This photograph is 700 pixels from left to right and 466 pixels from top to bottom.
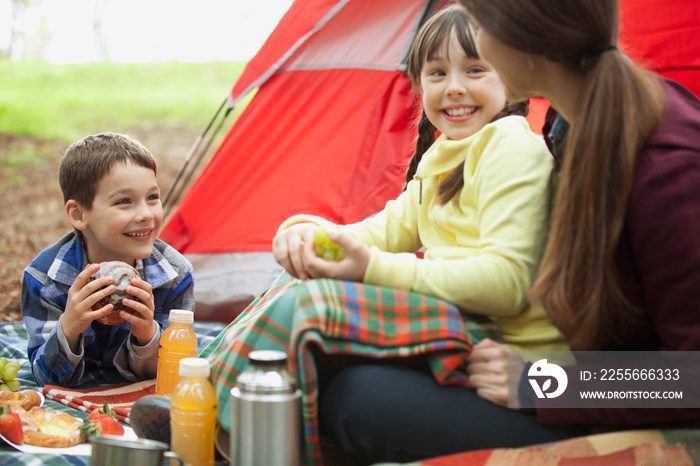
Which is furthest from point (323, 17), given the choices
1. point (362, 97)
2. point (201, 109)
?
point (201, 109)

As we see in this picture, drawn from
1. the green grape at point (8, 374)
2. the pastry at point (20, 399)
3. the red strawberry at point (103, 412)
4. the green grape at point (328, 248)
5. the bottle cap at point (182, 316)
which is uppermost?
the green grape at point (328, 248)

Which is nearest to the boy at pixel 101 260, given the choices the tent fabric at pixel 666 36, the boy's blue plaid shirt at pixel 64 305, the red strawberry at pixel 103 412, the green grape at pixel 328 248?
the boy's blue plaid shirt at pixel 64 305

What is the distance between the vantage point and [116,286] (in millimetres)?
1719

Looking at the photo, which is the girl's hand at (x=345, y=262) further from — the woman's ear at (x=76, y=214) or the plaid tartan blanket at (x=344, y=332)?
the woman's ear at (x=76, y=214)

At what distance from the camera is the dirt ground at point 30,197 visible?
3775mm

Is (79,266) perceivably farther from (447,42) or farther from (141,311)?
(447,42)

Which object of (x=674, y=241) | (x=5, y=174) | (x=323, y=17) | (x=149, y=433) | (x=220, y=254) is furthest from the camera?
(x=5, y=174)

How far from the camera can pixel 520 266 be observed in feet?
4.09

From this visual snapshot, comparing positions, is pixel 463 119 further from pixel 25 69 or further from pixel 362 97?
pixel 25 69

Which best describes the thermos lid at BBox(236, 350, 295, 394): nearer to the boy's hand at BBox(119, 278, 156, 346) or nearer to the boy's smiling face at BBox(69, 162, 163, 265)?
the boy's hand at BBox(119, 278, 156, 346)

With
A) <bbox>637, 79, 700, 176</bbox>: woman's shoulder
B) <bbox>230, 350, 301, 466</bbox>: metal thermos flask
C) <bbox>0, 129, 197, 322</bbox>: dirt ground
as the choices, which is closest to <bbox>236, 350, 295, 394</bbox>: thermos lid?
<bbox>230, 350, 301, 466</bbox>: metal thermos flask

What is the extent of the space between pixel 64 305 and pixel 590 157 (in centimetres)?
147

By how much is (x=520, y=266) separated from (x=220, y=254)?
1.80 m

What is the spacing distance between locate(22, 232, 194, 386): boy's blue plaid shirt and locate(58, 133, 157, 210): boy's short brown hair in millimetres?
140
